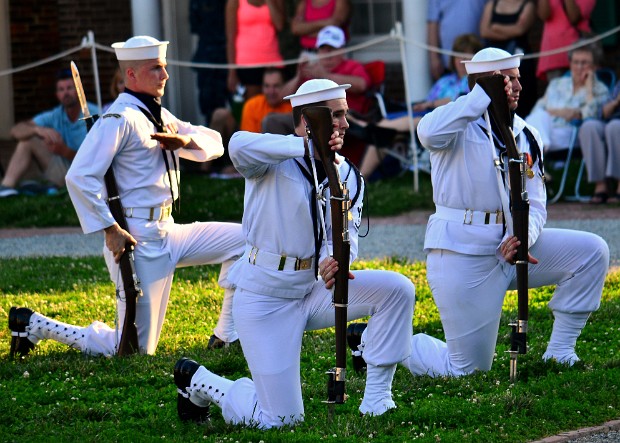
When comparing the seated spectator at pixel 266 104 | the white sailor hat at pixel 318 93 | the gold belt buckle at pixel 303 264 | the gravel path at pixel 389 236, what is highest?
the white sailor hat at pixel 318 93

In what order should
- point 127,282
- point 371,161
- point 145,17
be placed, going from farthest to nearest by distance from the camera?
point 145,17 → point 371,161 → point 127,282

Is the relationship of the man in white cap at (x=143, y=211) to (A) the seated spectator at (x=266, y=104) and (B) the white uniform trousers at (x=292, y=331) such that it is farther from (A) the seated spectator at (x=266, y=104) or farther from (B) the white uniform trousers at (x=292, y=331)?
(A) the seated spectator at (x=266, y=104)

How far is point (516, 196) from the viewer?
7836 millimetres

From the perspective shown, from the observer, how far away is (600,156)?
1523cm

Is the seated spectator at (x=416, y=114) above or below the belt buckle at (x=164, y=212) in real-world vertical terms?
below

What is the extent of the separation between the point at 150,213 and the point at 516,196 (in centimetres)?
254

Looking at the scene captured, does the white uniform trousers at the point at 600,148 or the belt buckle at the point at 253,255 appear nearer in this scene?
the belt buckle at the point at 253,255

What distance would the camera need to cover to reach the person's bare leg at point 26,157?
1744 cm

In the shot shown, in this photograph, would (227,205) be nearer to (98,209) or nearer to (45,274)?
(45,274)

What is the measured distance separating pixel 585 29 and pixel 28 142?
23.1ft

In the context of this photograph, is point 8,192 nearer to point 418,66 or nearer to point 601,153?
point 418,66

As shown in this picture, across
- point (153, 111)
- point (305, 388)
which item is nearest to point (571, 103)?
point (153, 111)

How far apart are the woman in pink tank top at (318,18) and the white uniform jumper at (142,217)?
895cm

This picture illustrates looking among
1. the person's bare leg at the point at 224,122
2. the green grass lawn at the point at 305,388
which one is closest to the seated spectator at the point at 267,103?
the person's bare leg at the point at 224,122
